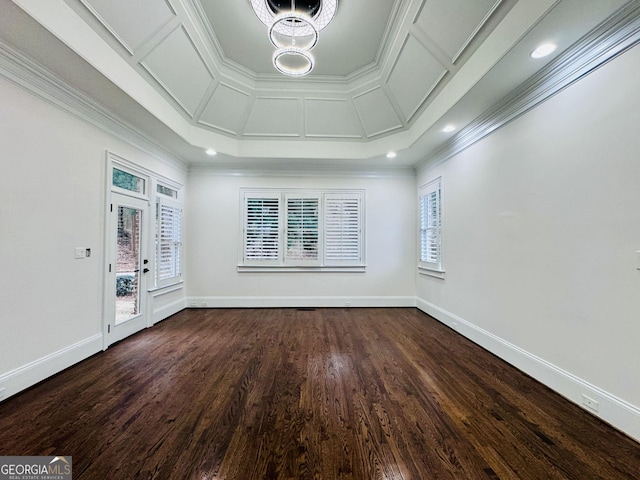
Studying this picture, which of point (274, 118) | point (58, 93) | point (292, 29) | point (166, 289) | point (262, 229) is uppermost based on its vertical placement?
point (292, 29)

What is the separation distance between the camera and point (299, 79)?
4.14 m

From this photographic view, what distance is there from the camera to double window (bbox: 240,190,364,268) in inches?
215

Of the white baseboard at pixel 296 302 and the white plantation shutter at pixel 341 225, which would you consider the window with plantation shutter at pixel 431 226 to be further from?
the white plantation shutter at pixel 341 225

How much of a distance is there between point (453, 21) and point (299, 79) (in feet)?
7.42

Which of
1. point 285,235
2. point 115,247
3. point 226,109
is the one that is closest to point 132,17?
point 226,109

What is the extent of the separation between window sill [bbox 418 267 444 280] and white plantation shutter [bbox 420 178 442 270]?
57 mm

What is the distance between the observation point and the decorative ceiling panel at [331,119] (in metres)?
4.40

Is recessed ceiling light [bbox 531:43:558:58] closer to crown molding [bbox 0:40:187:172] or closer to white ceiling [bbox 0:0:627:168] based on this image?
white ceiling [bbox 0:0:627:168]

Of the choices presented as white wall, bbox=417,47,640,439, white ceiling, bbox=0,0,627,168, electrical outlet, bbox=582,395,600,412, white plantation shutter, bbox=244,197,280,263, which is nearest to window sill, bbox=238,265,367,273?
white plantation shutter, bbox=244,197,280,263

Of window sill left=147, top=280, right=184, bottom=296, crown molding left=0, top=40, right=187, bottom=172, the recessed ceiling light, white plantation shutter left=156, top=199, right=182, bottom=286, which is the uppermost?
the recessed ceiling light

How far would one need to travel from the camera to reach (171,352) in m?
3.26

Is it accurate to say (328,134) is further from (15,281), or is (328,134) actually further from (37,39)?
(15,281)

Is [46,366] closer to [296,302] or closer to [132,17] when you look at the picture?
[132,17]

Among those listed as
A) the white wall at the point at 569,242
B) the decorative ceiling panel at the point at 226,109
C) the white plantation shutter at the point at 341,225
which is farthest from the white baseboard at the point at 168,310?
the white wall at the point at 569,242
